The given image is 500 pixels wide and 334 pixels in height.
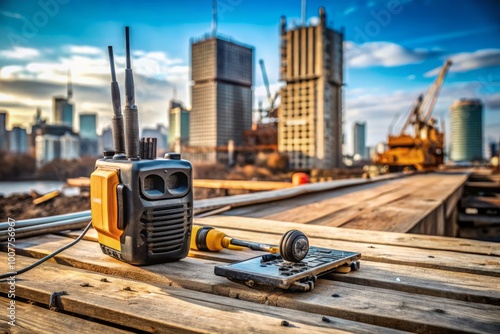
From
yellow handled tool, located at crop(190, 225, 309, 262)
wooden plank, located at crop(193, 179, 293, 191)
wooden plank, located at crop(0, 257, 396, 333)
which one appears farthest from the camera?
wooden plank, located at crop(193, 179, 293, 191)

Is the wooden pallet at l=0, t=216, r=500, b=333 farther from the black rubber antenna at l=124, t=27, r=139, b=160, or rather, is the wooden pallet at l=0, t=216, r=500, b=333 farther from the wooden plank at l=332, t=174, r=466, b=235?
the wooden plank at l=332, t=174, r=466, b=235

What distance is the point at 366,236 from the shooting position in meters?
3.15

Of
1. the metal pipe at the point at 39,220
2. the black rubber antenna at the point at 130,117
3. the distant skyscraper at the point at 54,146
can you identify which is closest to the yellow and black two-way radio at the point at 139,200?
the black rubber antenna at the point at 130,117

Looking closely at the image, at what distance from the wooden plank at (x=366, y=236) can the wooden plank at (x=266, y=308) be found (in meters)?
1.17

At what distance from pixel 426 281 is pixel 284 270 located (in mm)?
625

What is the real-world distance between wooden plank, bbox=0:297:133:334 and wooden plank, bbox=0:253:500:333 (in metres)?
0.05

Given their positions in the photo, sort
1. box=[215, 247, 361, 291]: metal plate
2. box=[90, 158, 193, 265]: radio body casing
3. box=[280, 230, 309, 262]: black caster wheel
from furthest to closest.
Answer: box=[90, 158, 193, 265]: radio body casing
box=[280, 230, 309, 262]: black caster wheel
box=[215, 247, 361, 291]: metal plate

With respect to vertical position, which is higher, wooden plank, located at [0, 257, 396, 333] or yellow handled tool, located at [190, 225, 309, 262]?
yellow handled tool, located at [190, 225, 309, 262]

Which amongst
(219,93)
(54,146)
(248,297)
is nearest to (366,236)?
(248,297)

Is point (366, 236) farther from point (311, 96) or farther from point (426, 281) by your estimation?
point (311, 96)

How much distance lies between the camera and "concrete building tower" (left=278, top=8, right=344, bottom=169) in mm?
66000

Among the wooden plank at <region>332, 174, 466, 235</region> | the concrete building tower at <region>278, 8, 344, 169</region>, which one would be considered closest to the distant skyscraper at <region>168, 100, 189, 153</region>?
the concrete building tower at <region>278, 8, 344, 169</region>

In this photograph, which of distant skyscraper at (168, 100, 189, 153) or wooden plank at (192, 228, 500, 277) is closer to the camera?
wooden plank at (192, 228, 500, 277)

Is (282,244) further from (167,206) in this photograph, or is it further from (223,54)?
(223,54)
